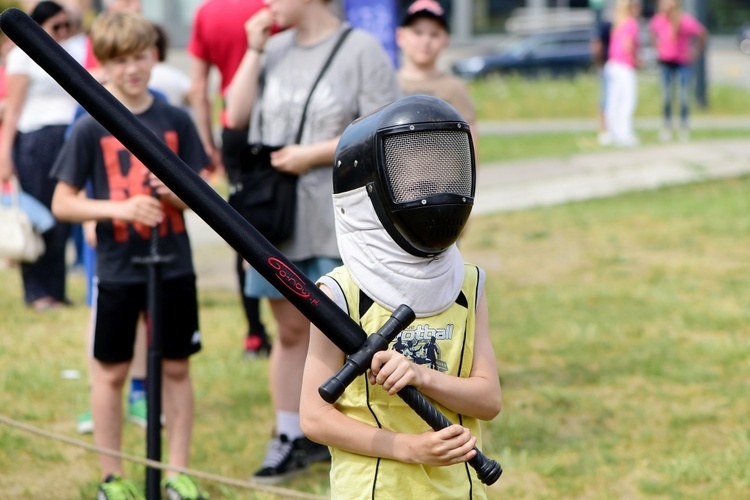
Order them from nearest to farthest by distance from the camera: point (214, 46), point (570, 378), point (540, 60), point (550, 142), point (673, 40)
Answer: point (214, 46), point (570, 378), point (673, 40), point (550, 142), point (540, 60)

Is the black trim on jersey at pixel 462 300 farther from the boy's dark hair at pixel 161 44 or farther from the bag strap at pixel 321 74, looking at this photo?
the boy's dark hair at pixel 161 44

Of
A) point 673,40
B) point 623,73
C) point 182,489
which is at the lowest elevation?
point 623,73

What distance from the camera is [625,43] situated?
16.4 meters

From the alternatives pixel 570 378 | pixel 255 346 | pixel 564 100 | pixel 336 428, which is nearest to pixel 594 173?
pixel 570 378

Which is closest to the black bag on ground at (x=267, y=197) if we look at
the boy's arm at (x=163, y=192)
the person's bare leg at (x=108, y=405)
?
the boy's arm at (x=163, y=192)

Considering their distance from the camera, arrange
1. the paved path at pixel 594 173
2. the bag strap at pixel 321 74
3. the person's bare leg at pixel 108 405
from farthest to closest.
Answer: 1. the paved path at pixel 594 173
2. the bag strap at pixel 321 74
3. the person's bare leg at pixel 108 405

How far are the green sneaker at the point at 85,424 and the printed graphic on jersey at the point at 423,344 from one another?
3014 millimetres

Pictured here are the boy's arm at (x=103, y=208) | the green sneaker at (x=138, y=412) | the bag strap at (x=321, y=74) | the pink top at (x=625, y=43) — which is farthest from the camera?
the pink top at (x=625, y=43)

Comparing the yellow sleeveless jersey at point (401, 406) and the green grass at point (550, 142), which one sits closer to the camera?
the yellow sleeveless jersey at point (401, 406)

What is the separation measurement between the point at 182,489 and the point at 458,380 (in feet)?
6.46

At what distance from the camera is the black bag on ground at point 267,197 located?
4.57 metres

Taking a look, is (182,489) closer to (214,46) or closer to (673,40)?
(214,46)

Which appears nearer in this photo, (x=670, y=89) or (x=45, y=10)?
(x=45, y=10)

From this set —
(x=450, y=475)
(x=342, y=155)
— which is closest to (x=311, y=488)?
(x=450, y=475)
